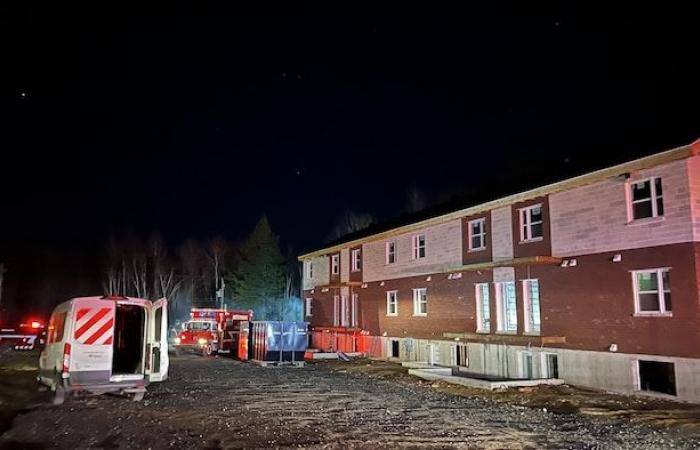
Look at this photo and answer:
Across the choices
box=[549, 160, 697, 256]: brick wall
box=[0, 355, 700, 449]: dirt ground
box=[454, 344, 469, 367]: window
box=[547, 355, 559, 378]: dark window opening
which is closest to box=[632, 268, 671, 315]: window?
box=[549, 160, 697, 256]: brick wall

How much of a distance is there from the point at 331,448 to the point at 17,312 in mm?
66295

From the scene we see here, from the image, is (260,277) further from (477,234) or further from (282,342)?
(477,234)

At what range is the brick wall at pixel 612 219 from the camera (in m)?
15.3

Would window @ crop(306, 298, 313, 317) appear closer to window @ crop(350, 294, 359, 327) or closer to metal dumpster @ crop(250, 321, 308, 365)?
window @ crop(350, 294, 359, 327)

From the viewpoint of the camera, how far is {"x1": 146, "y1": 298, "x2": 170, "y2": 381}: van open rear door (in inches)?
532

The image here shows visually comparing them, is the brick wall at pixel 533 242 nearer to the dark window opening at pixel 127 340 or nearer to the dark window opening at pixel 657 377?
the dark window opening at pixel 657 377

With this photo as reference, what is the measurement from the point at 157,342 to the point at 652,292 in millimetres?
13058

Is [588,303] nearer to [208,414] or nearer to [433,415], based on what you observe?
[433,415]

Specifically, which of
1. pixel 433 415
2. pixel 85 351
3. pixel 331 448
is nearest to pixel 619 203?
pixel 433 415

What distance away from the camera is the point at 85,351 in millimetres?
12531

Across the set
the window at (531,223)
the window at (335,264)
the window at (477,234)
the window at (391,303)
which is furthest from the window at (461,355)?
the window at (335,264)

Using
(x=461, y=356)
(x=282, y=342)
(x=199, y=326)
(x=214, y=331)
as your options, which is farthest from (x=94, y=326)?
(x=199, y=326)

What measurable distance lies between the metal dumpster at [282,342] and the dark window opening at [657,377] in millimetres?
13656

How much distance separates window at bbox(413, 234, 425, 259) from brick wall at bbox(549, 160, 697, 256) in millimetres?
8715
